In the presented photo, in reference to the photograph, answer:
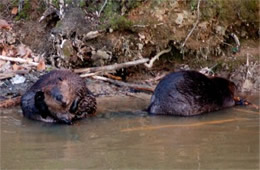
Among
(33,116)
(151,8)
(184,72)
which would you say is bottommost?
(33,116)

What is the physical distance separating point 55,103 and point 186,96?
1.34 meters

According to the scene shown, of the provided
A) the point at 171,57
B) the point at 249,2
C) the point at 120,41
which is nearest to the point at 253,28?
the point at 249,2

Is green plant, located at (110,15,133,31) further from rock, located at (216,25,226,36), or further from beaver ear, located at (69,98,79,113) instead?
beaver ear, located at (69,98,79,113)

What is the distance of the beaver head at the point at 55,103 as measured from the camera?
17.5 feet

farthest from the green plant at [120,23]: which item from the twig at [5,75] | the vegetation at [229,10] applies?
the twig at [5,75]

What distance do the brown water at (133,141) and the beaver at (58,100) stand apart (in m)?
0.13

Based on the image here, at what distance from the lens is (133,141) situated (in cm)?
438

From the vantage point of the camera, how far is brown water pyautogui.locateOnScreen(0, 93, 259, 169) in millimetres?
3750

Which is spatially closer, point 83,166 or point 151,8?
point 83,166

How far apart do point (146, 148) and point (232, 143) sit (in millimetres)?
701

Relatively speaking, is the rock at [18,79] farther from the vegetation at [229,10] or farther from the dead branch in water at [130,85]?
the vegetation at [229,10]

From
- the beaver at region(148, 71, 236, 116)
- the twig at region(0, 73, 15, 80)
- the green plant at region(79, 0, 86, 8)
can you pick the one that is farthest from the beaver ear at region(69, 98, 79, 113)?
the green plant at region(79, 0, 86, 8)

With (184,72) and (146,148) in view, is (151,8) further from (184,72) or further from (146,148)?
(146,148)

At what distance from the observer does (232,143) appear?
424cm
